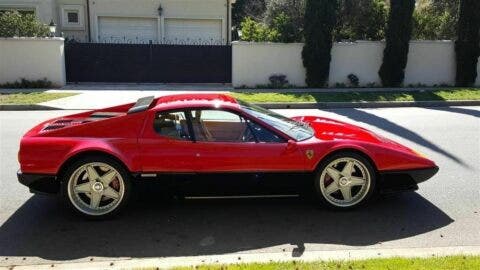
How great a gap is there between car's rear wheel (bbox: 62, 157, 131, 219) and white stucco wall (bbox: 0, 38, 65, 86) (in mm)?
15450

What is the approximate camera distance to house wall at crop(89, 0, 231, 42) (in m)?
25.2

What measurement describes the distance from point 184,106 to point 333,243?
79.7 inches

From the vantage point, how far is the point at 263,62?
63.4 ft

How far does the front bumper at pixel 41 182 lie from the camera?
16.4 ft

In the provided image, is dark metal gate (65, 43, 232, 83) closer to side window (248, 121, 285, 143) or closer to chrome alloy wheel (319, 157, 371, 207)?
side window (248, 121, 285, 143)

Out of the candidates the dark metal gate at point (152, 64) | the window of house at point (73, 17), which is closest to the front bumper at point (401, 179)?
the dark metal gate at point (152, 64)

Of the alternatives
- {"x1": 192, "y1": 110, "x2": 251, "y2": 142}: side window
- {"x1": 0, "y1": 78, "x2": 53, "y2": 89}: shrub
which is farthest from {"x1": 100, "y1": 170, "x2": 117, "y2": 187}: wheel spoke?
{"x1": 0, "y1": 78, "x2": 53, "y2": 89}: shrub

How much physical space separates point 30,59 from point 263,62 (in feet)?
28.6

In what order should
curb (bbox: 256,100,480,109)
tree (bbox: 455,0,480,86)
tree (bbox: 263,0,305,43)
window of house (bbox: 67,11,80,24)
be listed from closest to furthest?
curb (bbox: 256,100,480,109) → tree (bbox: 455,0,480,86) → tree (bbox: 263,0,305,43) → window of house (bbox: 67,11,80,24)

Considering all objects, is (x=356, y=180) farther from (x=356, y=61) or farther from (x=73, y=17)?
(x=73, y=17)

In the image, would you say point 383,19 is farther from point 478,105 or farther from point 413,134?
point 413,134

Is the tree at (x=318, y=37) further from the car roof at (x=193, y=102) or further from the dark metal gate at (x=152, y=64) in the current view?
the car roof at (x=193, y=102)

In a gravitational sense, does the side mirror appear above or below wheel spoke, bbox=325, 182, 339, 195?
above

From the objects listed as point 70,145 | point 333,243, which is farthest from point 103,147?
point 333,243
